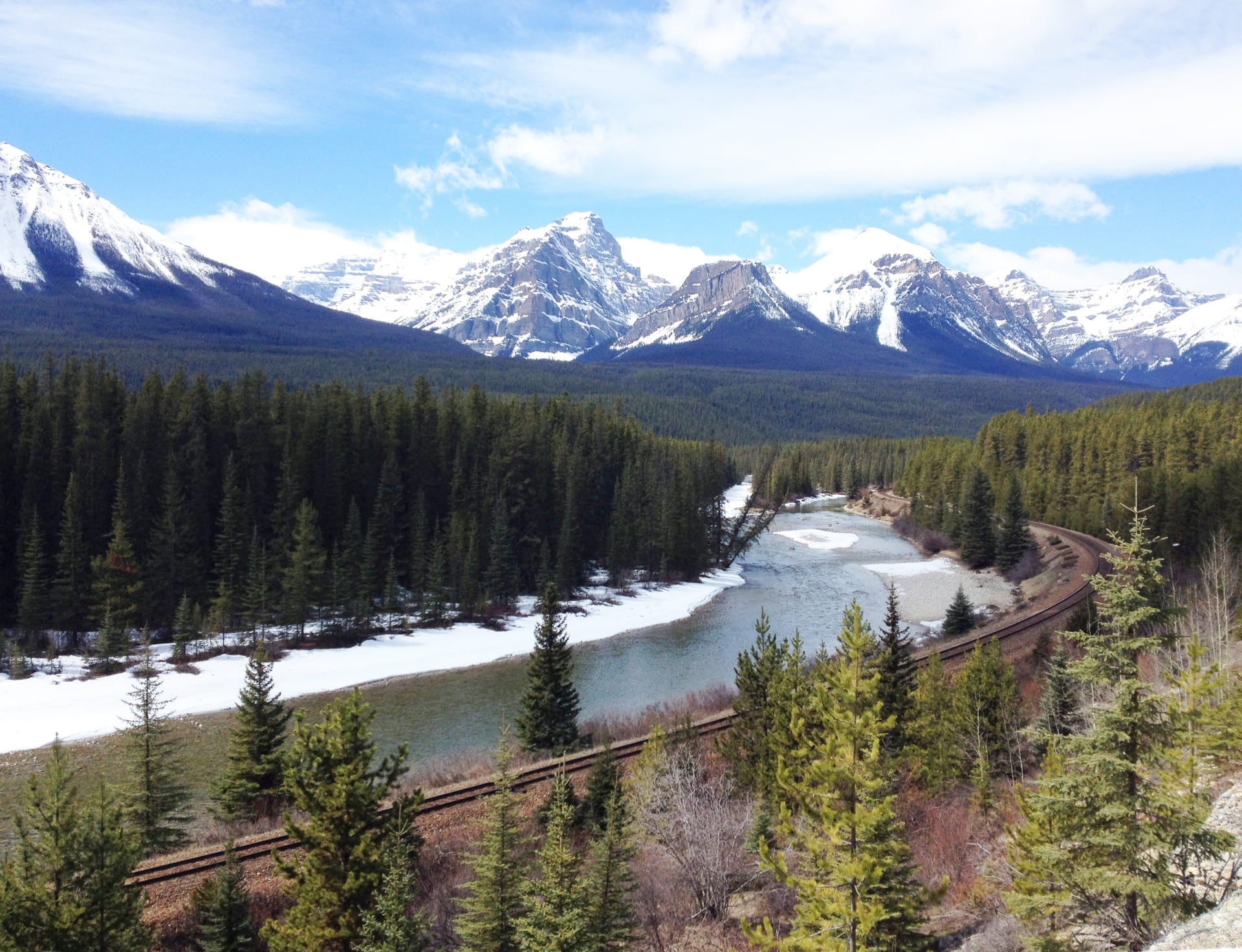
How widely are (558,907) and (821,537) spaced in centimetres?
9500

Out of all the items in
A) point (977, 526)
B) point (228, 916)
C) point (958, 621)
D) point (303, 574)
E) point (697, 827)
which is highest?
point (977, 526)

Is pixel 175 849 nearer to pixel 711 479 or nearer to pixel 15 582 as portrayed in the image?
pixel 15 582

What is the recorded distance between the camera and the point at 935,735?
88.1 feet

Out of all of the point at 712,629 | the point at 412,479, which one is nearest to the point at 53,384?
the point at 412,479

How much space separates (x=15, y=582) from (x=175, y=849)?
3912cm

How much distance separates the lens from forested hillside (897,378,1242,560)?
65812 millimetres

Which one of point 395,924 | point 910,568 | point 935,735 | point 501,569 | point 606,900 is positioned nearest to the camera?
point 395,924

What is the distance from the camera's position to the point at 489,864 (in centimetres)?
1448

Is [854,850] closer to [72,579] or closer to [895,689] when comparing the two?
[895,689]

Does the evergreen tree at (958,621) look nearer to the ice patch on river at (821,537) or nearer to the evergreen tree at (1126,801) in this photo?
the evergreen tree at (1126,801)

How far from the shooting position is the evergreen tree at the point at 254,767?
24.8 m

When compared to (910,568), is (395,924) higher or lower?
higher

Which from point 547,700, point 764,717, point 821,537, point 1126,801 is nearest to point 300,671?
point 547,700

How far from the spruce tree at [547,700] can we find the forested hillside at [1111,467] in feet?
141
